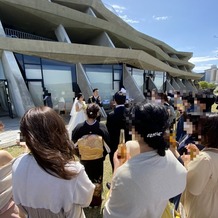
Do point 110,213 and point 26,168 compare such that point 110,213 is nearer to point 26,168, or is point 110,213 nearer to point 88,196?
point 88,196

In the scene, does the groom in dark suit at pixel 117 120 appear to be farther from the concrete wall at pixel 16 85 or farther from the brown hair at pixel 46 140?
the concrete wall at pixel 16 85

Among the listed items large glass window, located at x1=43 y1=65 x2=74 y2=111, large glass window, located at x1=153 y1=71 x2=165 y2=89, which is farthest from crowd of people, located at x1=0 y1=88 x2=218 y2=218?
large glass window, located at x1=153 y1=71 x2=165 y2=89

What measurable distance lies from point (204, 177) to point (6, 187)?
176cm

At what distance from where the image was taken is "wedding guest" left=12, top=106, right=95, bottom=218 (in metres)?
1.17

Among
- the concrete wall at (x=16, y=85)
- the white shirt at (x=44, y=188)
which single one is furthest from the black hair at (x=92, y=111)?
the concrete wall at (x=16, y=85)

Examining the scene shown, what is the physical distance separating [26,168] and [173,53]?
3632 cm

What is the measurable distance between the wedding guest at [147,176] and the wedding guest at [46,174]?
28 cm

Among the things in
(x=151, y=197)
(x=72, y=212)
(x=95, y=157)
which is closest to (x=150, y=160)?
(x=151, y=197)

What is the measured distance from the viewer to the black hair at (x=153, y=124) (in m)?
1.11

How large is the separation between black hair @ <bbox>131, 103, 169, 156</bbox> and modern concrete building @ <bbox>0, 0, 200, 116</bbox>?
8.80 m

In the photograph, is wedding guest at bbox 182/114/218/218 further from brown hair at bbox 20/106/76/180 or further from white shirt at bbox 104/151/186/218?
brown hair at bbox 20/106/76/180

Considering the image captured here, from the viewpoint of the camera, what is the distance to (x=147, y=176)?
1.04 meters

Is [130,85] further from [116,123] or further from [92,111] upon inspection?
[92,111]

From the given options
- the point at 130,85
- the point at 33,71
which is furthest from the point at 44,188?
the point at 130,85
